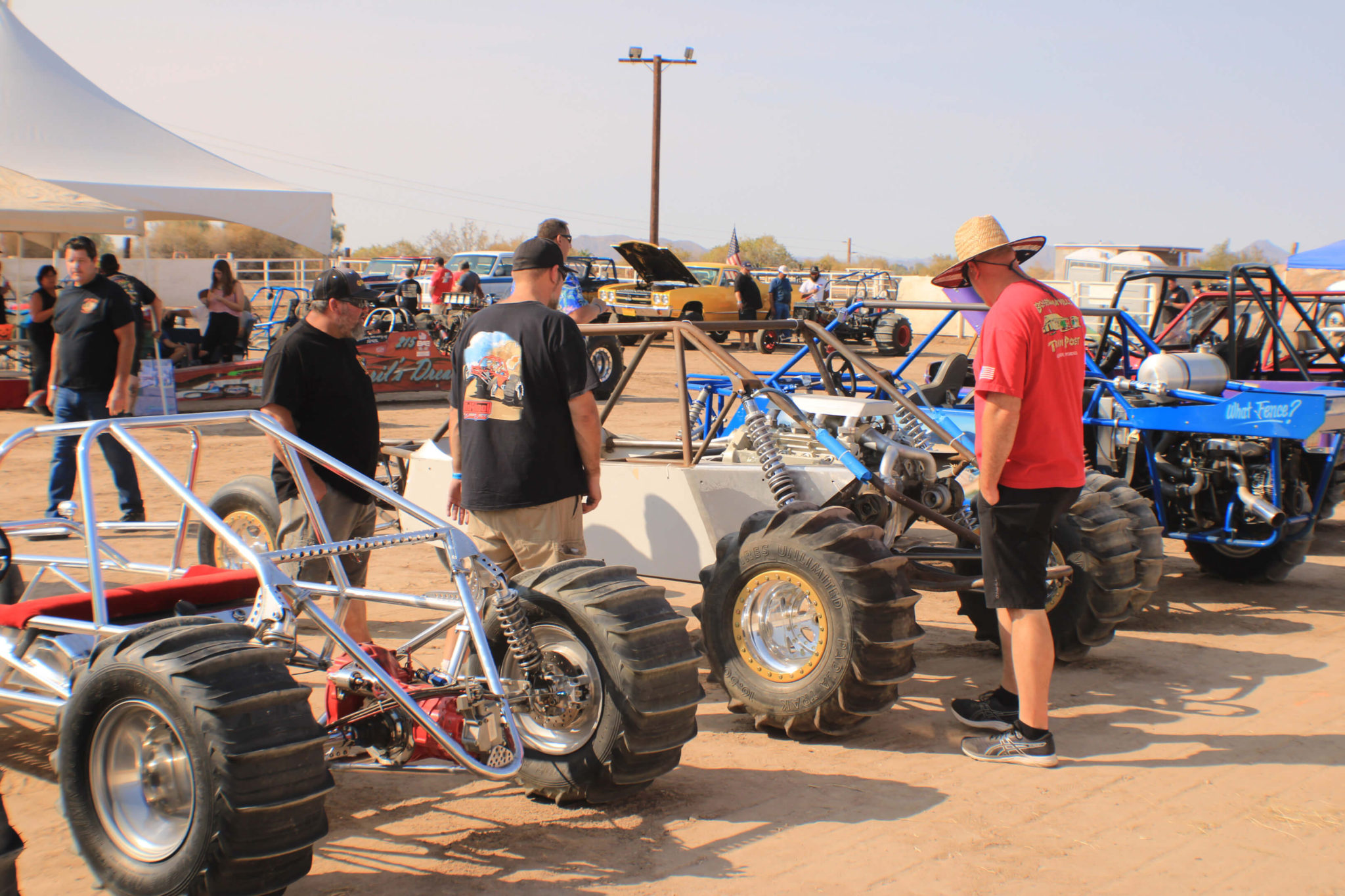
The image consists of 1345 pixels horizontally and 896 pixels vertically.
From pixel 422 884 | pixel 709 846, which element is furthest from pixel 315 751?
pixel 709 846

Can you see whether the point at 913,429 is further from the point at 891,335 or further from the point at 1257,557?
the point at 891,335

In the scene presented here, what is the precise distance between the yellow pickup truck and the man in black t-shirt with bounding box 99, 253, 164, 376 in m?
12.0

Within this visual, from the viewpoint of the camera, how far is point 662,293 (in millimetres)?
24375

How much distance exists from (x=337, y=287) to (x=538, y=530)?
1.38 m

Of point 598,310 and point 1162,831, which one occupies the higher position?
point 598,310

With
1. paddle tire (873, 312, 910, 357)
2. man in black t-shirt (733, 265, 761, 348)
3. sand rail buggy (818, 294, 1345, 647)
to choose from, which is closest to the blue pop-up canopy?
paddle tire (873, 312, 910, 357)

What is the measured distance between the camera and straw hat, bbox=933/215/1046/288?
4129 mm

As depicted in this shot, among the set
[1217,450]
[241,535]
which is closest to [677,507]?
[241,535]

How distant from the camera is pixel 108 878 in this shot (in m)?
2.92

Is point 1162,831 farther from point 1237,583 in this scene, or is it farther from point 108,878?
point 1237,583

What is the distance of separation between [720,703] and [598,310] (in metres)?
2.76

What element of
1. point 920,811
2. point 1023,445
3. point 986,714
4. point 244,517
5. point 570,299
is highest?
point 570,299

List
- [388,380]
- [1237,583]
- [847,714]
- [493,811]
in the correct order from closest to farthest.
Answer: [493,811]
[847,714]
[1237,583]
[388,380]

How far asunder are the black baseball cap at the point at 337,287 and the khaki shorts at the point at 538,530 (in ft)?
3.76
